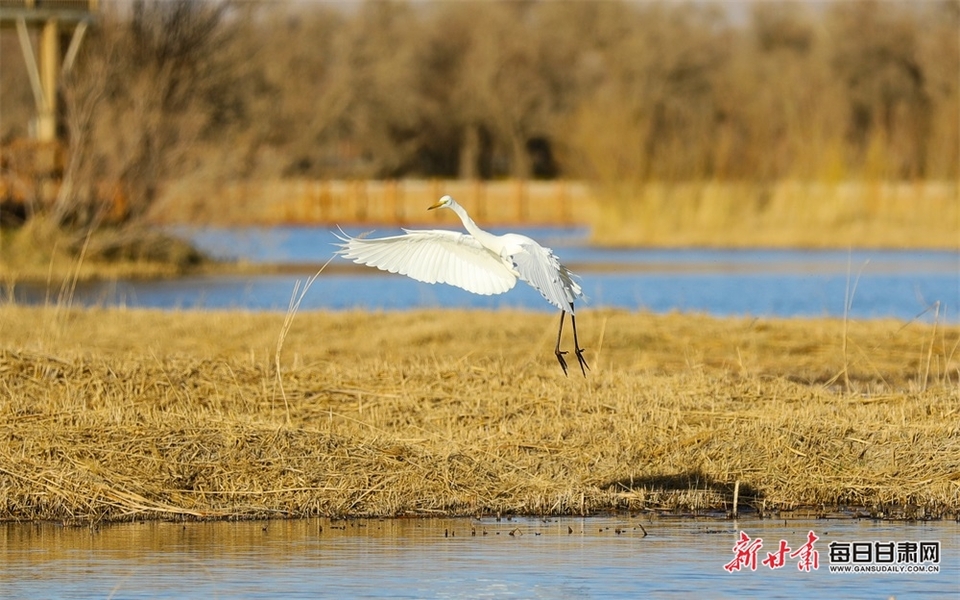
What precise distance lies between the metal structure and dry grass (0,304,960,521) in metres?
21.9

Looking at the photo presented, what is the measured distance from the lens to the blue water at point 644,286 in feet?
76.9

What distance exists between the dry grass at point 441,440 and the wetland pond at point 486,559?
0.29 m

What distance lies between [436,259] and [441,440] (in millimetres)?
1352

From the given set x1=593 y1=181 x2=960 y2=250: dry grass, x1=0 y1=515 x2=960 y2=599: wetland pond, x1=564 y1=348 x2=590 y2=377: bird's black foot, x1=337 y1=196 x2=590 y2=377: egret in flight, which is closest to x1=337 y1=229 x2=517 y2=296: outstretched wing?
x1=337 y1=196 x2=590 y2=377: egret in flight

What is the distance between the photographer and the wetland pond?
26.1ft

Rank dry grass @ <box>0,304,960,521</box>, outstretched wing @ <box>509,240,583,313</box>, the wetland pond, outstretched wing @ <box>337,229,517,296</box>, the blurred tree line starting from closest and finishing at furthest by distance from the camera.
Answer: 1. the wetland pond
2. dry grass @ <box>0,304,960,521</box>
3. outstretched wing @ <box>509,240,583,313</box>
4. outstretched wing @ <box>337,229,517,296</box>
5. the blurred tree line

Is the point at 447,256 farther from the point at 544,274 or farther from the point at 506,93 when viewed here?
the point at 506,93

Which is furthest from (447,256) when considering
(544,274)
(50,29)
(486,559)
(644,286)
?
(50,29)

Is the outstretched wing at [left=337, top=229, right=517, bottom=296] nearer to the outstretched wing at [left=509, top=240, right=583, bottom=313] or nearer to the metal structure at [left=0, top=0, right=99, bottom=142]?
the outstretched wing at [left=509, top=240, right=583, bottom=313]

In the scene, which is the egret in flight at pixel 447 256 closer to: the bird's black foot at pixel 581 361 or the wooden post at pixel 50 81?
the bird's black foot at pixel 581 361

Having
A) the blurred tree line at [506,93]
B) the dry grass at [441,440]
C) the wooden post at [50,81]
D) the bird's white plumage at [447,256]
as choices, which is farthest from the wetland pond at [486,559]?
the wooden post at [50,81]

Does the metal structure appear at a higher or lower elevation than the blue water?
higher

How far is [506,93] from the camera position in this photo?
74.8 metres

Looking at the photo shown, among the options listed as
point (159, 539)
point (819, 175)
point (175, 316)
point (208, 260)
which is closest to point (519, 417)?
point (159, 539)
